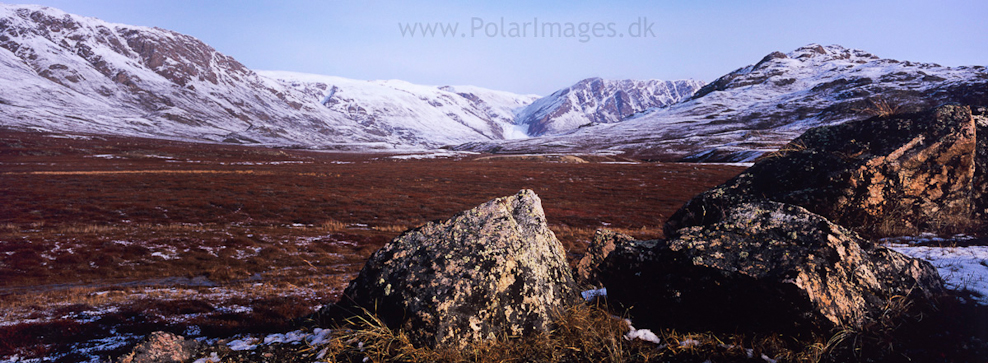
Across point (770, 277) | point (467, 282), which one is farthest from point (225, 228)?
point (770, 277)

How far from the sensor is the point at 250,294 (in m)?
10.8

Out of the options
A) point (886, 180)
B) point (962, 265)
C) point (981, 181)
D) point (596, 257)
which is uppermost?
point (886, 180)

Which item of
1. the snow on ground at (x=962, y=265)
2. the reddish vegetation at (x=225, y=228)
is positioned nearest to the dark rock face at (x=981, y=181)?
the snow on ground at (x=962, y=265)

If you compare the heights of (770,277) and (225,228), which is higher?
(770,277)

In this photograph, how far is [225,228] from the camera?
22422 mm

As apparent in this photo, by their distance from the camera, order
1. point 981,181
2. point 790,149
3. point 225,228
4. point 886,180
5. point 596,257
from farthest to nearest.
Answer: point 225,228 → point 790,149 → point 981,181 → point 886,180 → point 596,257

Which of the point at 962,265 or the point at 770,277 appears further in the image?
the point at 962,265

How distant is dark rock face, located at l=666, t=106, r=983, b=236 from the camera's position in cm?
738

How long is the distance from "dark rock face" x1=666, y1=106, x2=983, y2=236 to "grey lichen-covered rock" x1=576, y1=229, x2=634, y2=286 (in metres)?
1.89

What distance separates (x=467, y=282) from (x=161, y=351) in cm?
300

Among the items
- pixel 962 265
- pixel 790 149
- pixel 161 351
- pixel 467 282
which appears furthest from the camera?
pixel 790 149

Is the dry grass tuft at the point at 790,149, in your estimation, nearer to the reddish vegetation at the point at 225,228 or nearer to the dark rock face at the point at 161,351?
the reddish vegetation at the point at 225,228

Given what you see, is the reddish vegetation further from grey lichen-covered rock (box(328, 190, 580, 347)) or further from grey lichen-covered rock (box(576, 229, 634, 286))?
grey lichen-covered rock (box(576, 229, 634, 286))

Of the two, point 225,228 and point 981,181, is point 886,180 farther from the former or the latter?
point 225,228
